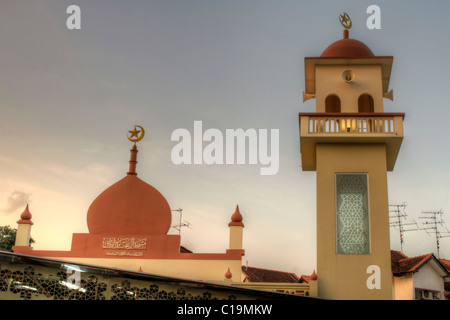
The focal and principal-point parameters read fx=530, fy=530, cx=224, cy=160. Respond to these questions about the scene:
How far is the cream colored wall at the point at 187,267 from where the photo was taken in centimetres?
1180

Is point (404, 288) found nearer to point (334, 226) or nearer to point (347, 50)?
point (334, 226)

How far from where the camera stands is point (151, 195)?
12.5m

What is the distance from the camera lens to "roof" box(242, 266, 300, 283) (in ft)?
82.5

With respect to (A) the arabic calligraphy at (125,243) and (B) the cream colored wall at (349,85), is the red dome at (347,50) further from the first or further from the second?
(A) the arabic calligraphy at (125,243)

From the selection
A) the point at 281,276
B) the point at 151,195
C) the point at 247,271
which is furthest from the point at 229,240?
the point at 281,276

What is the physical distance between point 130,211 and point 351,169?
5149 mm

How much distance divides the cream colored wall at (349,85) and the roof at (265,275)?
1455 centimetres

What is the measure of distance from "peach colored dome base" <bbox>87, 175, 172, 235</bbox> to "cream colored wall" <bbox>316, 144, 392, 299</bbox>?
12.4ft

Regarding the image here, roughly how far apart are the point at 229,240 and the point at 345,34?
5.61 meters

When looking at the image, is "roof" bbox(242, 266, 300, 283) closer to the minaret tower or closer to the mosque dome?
the mosque dome

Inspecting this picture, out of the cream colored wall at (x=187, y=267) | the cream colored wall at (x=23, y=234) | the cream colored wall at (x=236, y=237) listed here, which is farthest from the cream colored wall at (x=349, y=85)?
the cream colored wall at (x=23, y=234)

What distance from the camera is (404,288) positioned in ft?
51.7

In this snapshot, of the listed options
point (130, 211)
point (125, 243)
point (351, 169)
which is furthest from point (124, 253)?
point (351, 169)
